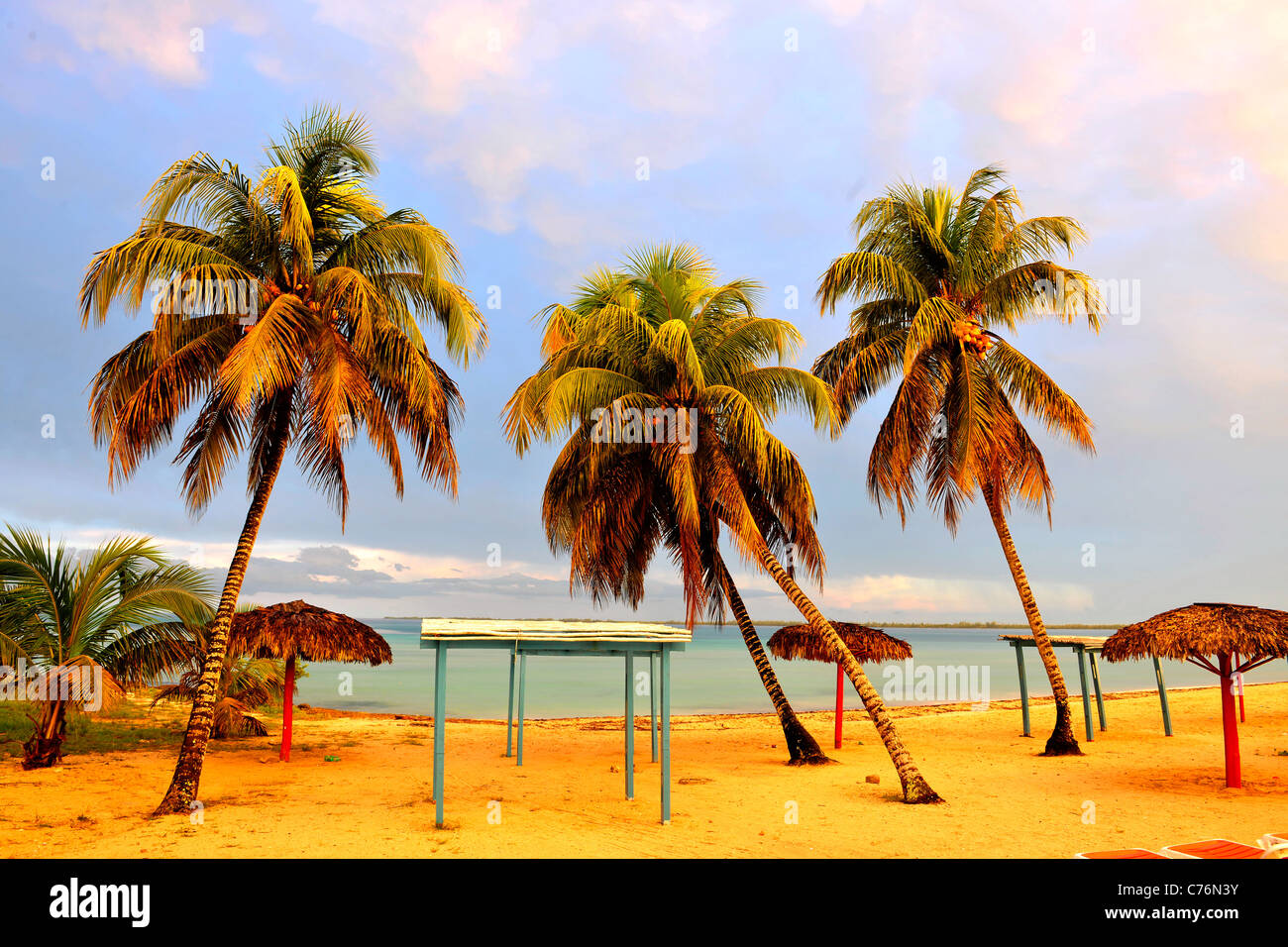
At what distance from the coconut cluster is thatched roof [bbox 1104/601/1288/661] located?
17.3 feet

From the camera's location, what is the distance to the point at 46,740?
38.0ft

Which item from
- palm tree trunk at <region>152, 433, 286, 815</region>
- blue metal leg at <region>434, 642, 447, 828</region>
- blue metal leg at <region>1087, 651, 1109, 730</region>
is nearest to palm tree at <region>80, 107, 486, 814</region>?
palm tree trunk at <region>152, 433, 286, 815</region>

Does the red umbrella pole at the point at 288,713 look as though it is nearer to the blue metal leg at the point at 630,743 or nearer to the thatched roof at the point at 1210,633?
the blue metal leg at the point at 630,743

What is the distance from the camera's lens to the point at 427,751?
15.6 meters

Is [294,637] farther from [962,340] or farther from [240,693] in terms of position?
[962,340]

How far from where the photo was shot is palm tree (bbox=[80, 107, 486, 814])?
9578mm

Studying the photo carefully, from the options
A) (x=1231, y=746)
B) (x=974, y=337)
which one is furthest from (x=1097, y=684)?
(x=974, y=337)

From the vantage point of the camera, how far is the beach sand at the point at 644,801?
806cm

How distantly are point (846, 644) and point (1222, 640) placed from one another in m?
6.84

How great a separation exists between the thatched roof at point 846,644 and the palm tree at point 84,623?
10.5 meters

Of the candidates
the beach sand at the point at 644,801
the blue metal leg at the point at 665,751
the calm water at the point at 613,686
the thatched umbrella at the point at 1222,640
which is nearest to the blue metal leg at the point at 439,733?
the beach sand at the point at 644,801

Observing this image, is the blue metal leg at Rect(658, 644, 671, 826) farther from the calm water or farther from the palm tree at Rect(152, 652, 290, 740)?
the calm water

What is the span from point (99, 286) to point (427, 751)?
1003 centimetres
